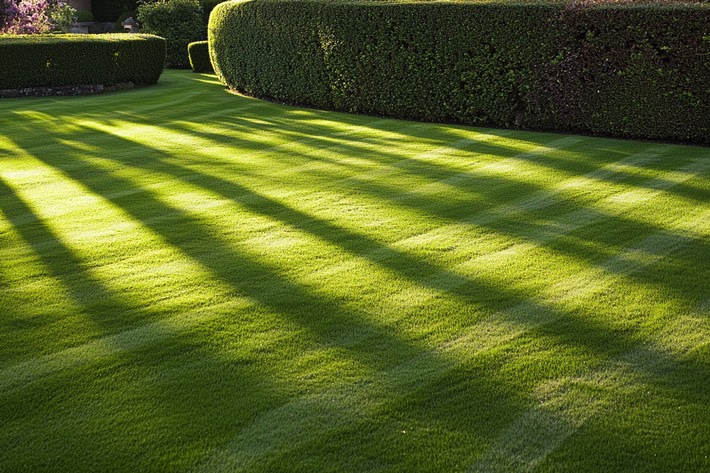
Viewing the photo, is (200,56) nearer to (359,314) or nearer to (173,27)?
(173,27)

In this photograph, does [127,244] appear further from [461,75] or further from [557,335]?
[461,75]

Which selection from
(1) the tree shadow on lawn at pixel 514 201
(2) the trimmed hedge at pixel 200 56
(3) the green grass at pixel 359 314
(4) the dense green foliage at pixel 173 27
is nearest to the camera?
(3) the green grass at pixel 359 314

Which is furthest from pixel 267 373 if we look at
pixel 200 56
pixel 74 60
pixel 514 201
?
pixel 200 56

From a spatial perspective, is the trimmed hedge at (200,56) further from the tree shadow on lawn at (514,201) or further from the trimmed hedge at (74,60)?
the tree shadow on lawn at (514,201)

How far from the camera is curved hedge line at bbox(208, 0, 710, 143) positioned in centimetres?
1198

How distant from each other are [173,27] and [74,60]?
827cm

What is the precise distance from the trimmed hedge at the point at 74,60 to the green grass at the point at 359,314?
9.35 metres

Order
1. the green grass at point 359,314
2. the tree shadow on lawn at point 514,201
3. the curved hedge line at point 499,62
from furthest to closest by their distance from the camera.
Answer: the curved hedge line at point 499,62
the tree shadow on lawn at point 514,201
the green grass at point 359,314

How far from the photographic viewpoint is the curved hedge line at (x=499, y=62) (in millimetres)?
11984

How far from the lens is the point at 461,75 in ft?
46.5

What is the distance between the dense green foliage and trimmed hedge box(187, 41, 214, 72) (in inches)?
106

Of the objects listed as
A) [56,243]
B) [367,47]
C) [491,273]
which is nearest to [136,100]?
[367,47]

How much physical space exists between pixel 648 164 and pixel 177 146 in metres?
6.97

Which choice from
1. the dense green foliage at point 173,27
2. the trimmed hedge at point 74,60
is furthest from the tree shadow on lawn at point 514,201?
the dense green foliage at point 173,27
